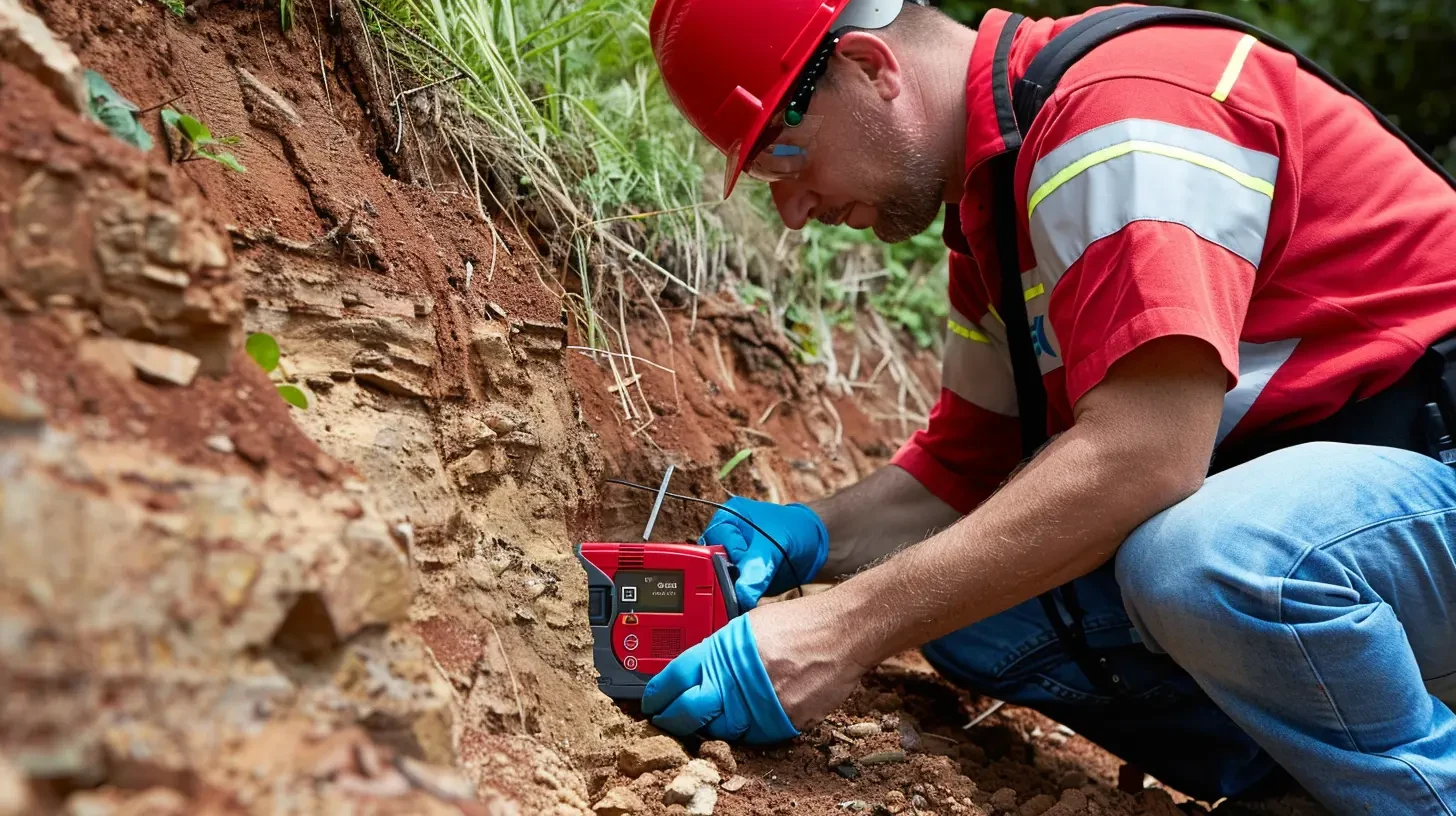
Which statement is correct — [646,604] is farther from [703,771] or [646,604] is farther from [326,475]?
[326,475]

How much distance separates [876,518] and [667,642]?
787 mm

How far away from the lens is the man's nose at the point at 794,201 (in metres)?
2.18

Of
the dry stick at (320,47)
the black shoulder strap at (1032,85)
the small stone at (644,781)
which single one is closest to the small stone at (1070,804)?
the small stone at (644,781)

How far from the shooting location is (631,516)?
2242 mm

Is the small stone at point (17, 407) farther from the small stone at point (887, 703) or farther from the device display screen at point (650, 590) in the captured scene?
the small stone at point (887, 703)

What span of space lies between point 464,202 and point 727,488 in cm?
89

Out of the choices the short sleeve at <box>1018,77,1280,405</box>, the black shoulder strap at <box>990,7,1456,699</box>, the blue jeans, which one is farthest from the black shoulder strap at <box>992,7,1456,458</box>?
the blue jeans

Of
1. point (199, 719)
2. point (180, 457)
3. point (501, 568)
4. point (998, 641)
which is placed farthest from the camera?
point (998, 641)

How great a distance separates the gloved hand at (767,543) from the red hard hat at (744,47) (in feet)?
2.38

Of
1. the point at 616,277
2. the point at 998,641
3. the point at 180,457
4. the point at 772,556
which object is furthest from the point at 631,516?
the point at 180,457

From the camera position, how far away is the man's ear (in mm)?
1975

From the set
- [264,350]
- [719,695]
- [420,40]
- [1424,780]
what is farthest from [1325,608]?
[420,40]

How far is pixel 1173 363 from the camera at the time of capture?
1597mm

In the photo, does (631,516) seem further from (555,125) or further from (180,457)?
(180,457)
